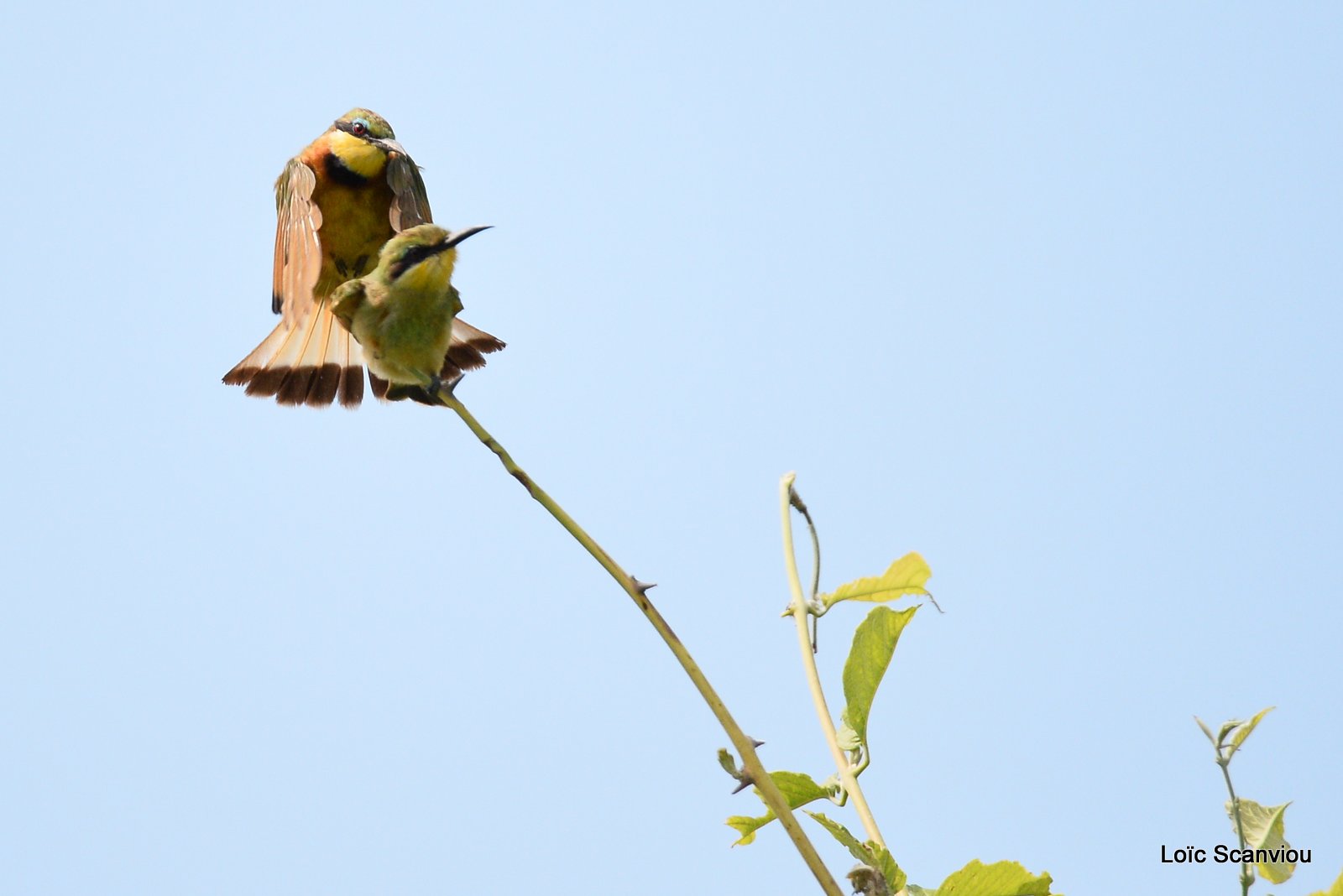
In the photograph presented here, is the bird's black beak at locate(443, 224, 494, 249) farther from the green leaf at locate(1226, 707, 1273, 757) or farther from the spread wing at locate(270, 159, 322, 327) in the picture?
the green leaf at locate(1226, 707, 1273, 757)

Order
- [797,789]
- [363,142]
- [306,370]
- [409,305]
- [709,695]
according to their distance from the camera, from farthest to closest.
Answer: [363,142] → [306,370] → [409,305] → [797,789] → [709,695]

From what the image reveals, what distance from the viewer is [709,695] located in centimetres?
108

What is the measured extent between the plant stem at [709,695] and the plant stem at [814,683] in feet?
0.61

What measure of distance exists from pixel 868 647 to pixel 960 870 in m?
0.29

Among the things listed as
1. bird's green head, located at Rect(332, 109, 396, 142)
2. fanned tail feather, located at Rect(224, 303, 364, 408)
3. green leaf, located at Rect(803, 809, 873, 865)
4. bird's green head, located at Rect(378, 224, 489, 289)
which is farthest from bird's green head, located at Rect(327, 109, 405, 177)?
green leaf, located at Rect(803, 809, 873, 865)

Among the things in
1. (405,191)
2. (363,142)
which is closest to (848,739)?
(405,191)

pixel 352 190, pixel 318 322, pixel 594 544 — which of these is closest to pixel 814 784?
pixel 594 544

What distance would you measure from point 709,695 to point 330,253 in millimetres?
2923

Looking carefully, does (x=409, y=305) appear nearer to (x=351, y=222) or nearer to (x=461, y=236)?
(x=461, y=236)

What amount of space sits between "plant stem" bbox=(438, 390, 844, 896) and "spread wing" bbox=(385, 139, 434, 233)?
1.85 metres

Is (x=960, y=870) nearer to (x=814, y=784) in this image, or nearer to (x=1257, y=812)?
(x=814, y=784)

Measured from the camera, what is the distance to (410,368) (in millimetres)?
1988

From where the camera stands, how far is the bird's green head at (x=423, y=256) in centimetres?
200

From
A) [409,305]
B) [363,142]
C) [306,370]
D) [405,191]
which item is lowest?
[409,305]
